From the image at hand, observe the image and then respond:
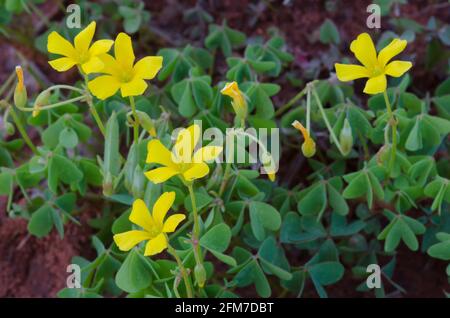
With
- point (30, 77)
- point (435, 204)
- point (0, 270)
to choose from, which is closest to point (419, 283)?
point (435, 204)

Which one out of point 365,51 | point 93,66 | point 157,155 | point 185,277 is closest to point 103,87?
point 93,66

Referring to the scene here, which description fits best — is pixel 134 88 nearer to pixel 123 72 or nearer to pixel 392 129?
pixel 123 72

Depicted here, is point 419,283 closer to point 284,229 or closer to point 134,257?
point 284,229

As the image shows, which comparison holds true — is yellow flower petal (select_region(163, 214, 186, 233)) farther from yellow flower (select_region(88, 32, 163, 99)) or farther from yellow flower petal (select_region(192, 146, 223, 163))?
yellow flower (select_region(88, 32, 163, 99))

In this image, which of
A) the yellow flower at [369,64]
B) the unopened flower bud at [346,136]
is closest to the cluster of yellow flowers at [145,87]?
the yellow flower at [369,64]

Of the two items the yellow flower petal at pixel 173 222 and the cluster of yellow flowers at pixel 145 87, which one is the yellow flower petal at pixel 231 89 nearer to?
the cluster of yellow flowers at pixel 145 87

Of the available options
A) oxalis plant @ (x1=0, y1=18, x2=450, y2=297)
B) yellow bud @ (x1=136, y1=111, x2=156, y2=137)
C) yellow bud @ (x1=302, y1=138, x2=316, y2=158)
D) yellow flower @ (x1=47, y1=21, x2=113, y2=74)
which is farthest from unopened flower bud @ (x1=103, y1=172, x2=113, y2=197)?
yellow bud @ (x1=302, y1=138, x2=316, y2=158)
